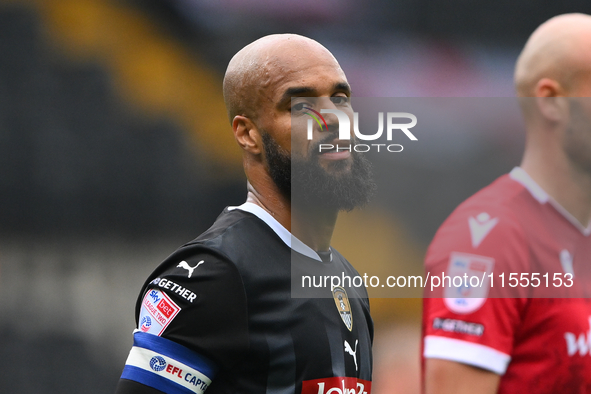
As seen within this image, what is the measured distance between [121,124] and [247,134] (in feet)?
14.7

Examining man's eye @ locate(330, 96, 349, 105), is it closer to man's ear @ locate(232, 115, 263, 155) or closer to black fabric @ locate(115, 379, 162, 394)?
man's ear @ locate(232, 115, 263, 155)

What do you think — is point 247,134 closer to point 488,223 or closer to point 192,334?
point 192,334

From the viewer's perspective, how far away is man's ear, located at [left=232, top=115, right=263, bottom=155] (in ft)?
6.17

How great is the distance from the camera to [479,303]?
4.08ft

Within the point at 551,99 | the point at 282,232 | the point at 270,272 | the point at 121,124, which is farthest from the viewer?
the point at 121,124

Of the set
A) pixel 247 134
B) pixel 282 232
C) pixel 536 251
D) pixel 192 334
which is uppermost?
pixel 247 134

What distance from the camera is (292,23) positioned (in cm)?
622

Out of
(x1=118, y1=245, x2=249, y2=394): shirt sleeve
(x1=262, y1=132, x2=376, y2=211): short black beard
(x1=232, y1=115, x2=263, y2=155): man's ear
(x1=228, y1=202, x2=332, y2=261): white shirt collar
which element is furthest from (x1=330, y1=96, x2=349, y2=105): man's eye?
(x1=118, y1=245, x2=249, y2=394): shirt sleeve

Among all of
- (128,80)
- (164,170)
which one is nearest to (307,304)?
(164,170)

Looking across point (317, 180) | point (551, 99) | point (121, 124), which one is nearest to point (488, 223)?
point (551, 99)

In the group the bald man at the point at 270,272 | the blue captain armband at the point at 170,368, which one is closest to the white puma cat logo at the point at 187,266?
the bald man at the point at 270,272

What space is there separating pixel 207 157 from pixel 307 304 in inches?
182

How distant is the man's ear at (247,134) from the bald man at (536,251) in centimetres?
75

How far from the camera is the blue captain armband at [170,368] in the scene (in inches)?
64.2
